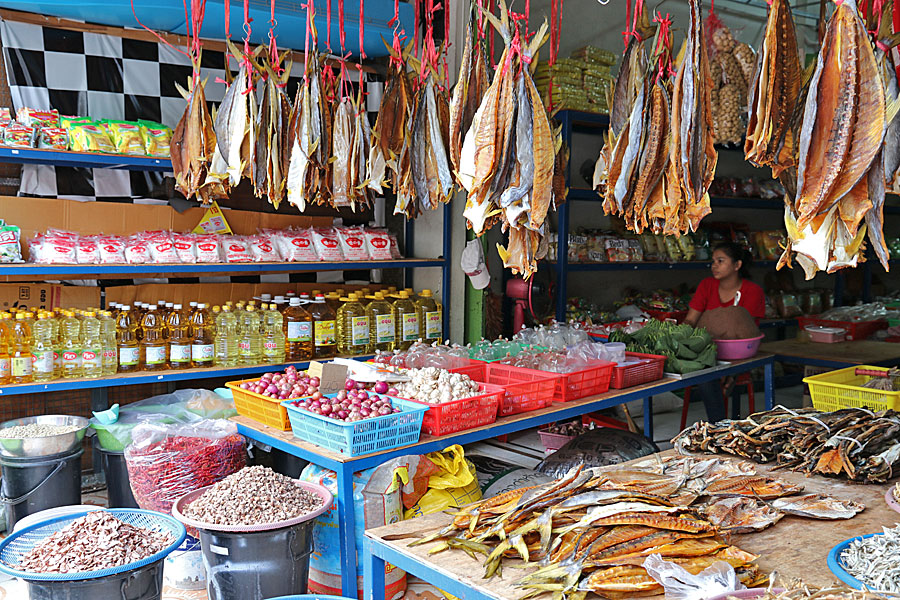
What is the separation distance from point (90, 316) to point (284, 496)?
2071mm

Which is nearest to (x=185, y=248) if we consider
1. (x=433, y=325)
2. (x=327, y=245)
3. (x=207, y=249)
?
(x=207, y=249)

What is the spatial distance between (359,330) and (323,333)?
0.24 meters

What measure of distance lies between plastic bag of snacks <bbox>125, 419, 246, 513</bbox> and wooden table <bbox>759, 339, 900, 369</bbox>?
11.9 feet

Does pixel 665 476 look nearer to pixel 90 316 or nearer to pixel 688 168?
pixel 688 168

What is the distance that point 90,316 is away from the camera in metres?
4.16

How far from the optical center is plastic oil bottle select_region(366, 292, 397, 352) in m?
4.93

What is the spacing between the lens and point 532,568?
1.87m

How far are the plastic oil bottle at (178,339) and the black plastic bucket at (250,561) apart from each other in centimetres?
190

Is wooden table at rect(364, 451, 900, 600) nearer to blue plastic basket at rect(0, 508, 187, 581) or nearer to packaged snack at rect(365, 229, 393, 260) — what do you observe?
blue plastic basket at rect(0, 508, 187, 581)

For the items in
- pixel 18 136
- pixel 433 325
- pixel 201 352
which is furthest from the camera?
pixel 433 325

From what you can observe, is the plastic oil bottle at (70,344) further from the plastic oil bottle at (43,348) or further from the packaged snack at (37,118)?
the packaged snack at (37,118)

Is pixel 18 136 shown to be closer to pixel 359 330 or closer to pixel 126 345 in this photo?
pixel 126 345

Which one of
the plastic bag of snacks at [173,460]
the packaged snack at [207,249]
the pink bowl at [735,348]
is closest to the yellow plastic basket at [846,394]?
the pink bowl at [735,348]

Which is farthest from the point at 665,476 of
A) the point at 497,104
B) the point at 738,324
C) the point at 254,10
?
the point at 254,10
